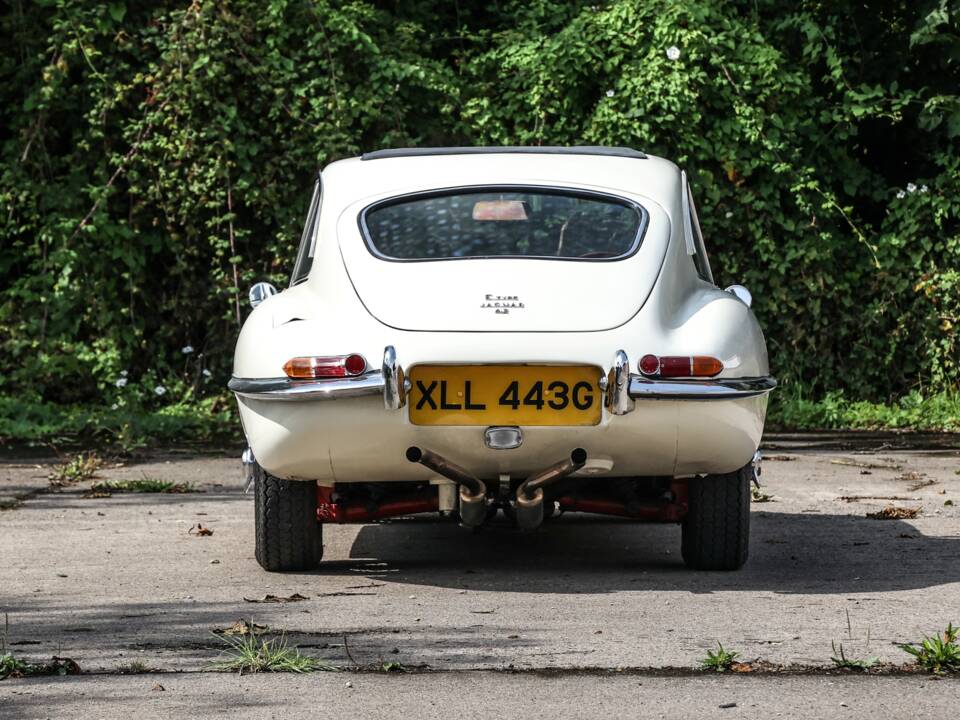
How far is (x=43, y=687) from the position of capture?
12.6 feet

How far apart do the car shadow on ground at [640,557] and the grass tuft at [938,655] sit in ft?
3.83

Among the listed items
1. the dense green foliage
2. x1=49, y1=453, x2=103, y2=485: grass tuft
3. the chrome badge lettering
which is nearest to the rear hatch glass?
the chrome badge lettering

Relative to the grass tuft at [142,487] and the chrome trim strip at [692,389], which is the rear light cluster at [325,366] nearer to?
the chrome trim strip at [692,389]

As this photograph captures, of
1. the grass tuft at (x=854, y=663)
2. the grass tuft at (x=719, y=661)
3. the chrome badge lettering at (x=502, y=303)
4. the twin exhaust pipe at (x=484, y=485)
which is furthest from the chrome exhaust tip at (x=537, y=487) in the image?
the grass tuft at (x=854, y=663)

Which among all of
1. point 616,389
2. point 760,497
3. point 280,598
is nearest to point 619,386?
point 616,389

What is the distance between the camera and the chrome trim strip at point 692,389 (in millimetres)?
5145

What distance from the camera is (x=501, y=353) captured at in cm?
512

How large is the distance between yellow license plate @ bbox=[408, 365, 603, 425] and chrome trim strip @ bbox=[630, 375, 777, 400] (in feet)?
0.47

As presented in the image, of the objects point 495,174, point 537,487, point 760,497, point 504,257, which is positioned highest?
point 495,174

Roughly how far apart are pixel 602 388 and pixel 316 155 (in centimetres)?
727

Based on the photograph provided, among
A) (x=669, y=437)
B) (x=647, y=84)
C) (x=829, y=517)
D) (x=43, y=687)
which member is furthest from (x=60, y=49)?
(x=43, y=687)

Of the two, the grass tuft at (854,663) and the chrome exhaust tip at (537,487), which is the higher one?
the chrome exhaust tip at (537,487)

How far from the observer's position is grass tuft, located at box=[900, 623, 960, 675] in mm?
3975

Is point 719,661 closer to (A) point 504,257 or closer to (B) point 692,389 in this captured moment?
(B) point 692,389
